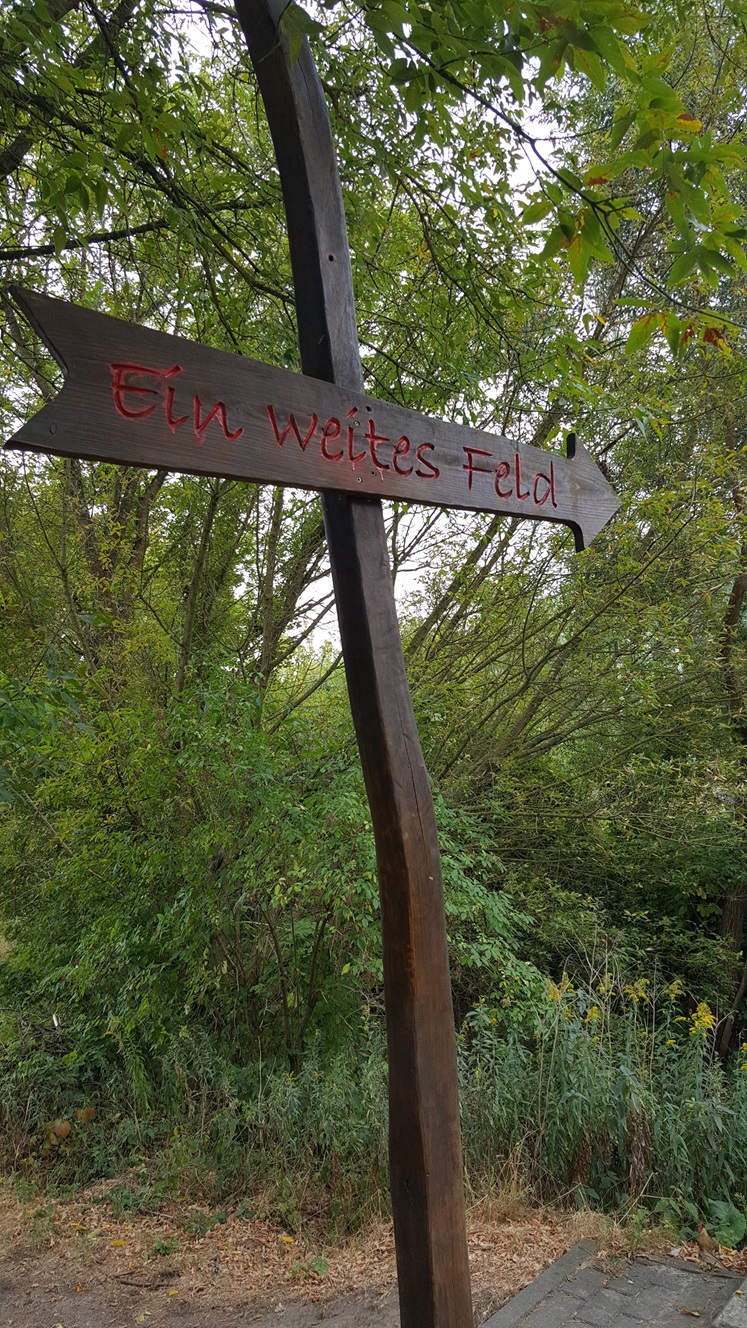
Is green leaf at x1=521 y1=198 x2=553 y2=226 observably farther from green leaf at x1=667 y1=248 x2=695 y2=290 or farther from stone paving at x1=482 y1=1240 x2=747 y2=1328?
stone paving at x1=482 y1=1240 x2=747 y2=1328

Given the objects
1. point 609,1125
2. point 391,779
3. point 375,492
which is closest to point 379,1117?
point 609,1125

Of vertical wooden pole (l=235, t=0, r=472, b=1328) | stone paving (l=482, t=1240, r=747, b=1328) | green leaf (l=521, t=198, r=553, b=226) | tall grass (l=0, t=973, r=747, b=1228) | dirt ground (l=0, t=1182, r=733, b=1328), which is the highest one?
green leaf (l=521, t=198, r=553, b=226)

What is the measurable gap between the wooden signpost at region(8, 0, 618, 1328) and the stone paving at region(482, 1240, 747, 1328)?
39.5 inches

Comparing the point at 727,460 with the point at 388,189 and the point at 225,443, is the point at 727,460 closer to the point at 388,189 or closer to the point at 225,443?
the point at 388,189

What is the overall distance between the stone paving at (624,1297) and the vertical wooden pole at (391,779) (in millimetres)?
1008

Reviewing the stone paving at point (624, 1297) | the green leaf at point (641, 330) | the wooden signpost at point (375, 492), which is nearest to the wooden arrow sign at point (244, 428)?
the wooden signpost at point (375, 492)

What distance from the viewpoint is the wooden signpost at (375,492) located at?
166 cm

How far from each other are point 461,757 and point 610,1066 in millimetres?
2934

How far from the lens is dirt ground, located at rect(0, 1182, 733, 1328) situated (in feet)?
10.2

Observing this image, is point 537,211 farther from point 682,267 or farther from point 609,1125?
point 609,1125

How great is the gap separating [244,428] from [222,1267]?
360cm

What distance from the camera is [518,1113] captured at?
148 inches

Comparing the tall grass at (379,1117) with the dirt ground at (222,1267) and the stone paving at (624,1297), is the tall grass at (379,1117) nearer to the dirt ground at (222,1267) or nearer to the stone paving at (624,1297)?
the dirt ground at (222,1267)

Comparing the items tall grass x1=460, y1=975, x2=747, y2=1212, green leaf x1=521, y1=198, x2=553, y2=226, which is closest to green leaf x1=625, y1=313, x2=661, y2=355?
green leaf x1=521, y1=198, x2=553, y2=226
